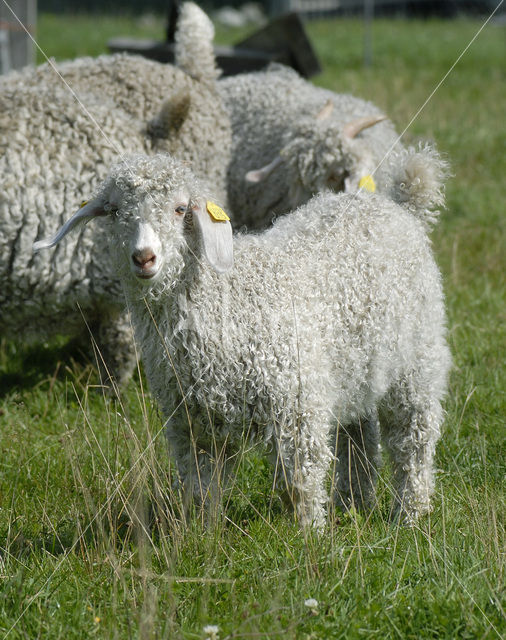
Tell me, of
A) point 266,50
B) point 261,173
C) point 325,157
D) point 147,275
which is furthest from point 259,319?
point 266,50

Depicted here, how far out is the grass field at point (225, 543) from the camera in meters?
2.66

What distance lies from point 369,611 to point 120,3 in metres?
25.6

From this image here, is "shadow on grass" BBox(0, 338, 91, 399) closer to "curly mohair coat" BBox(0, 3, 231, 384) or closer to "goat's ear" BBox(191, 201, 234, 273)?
"curly mohair coat" BBox(0, 3, 231, 384)

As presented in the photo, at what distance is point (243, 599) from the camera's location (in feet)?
9.25

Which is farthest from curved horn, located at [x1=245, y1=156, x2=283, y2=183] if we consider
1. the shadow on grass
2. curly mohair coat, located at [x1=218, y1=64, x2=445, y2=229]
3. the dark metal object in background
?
the dark metal object in background

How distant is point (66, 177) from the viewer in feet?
15.5

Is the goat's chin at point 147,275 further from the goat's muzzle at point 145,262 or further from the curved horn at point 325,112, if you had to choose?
the curved horn at point 325,112

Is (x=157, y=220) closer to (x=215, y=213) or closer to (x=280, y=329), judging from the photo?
(x=215, y=213)

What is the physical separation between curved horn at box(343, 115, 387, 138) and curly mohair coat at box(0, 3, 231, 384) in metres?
0.88

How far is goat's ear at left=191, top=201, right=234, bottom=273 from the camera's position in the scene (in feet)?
9.95

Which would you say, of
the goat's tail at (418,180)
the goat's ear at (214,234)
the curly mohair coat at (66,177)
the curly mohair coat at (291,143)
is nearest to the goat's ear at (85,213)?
the goat's ear at (214,234)

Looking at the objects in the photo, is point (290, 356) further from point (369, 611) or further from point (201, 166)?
point (201, 166)

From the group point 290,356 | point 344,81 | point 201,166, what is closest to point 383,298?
point 290,356

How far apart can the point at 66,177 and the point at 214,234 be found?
74.8 inches
